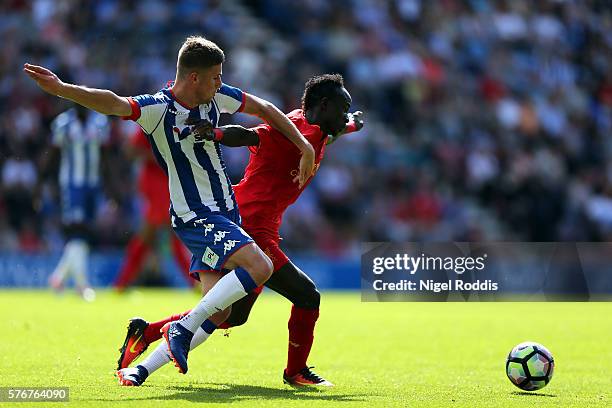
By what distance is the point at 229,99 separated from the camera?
6727 mm

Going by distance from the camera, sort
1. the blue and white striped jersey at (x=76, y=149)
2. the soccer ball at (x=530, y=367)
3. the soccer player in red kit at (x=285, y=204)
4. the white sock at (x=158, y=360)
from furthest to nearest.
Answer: the blue and white striped jersey at (x=76, y=149) < the soccer player in red kit at (x=285, y=204) < the soccer ball at (x=530, y=367) < the white sock at (x=158, y=360)

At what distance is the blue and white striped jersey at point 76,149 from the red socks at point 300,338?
7743 mm

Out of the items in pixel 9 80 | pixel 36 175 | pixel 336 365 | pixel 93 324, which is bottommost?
pixel 336 365

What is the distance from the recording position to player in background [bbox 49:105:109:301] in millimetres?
14297

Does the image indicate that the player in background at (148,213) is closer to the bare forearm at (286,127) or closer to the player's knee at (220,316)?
the player's knee at (220,316)

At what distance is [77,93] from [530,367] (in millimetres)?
3193

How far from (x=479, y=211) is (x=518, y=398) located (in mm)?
14530

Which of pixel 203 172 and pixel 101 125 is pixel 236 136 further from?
pixel 101 125

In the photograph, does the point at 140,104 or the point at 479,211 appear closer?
the point at 140,104

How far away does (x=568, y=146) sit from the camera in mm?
22422

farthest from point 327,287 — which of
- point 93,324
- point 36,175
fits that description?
point 93,324

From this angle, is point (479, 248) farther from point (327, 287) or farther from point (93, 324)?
point (93, 324)

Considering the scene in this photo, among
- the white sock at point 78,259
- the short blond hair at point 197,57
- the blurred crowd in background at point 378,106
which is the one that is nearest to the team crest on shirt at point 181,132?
the short blond hair at point 197,57

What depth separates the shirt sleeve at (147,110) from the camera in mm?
6291
